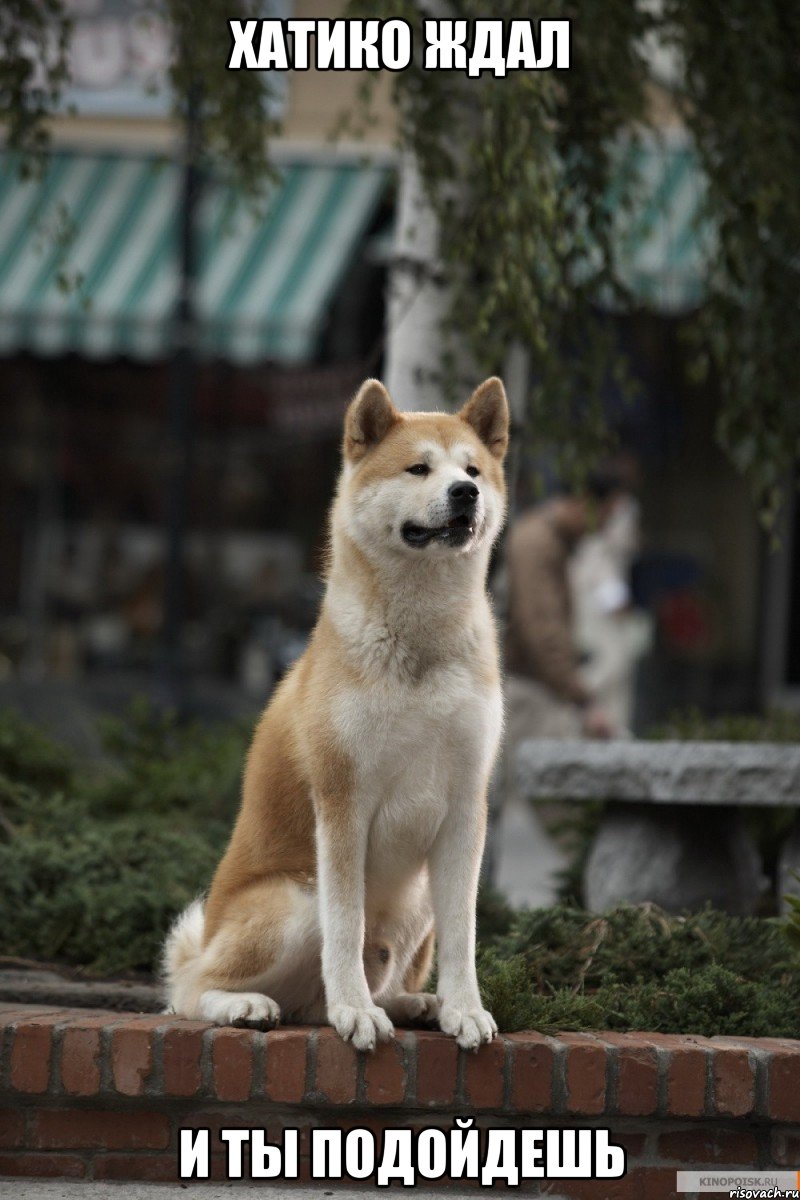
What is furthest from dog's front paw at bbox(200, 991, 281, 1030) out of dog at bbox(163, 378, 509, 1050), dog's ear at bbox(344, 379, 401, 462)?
dog's ear at bbox(344, 379, 401, 462)

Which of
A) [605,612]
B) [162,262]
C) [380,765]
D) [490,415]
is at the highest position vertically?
[162,262]

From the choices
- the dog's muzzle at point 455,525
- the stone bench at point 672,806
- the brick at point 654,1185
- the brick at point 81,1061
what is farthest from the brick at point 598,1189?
the stone bench at point 672,806

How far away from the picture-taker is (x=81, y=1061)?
3461 mm

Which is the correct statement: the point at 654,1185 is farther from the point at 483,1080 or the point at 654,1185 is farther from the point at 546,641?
Result: the point at 546,641

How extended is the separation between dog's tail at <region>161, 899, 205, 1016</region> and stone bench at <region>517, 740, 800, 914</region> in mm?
1704

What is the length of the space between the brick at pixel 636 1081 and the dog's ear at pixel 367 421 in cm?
146

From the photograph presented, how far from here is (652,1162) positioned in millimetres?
3502

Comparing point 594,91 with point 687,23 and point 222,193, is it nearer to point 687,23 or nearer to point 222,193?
point 687,23

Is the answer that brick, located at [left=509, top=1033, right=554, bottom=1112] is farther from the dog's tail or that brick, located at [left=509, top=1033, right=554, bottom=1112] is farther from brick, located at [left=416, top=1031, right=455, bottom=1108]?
the dog's tail

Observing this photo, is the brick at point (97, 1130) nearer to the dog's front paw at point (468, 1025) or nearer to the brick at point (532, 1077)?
the dog's front paw at point (468, 1025)

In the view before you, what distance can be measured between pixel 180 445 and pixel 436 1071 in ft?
28.2

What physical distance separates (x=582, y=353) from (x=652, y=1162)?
3146mm

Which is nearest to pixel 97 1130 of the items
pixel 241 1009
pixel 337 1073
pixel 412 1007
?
pixel 241 1009

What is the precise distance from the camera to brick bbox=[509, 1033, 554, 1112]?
11.3 ft
